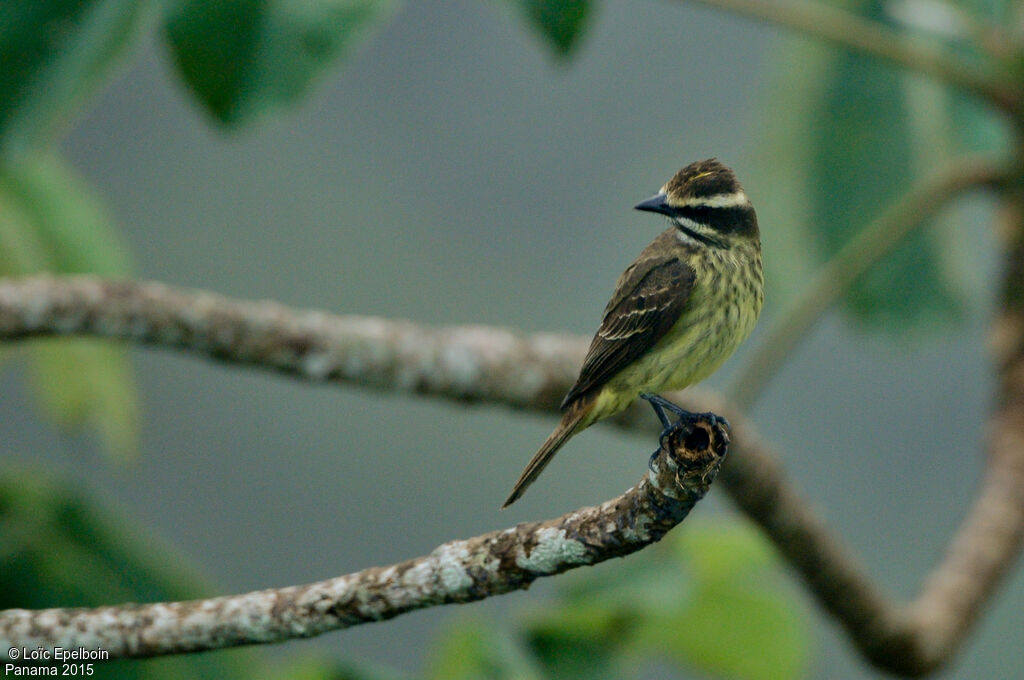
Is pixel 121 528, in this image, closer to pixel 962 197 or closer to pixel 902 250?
pixel 962 197

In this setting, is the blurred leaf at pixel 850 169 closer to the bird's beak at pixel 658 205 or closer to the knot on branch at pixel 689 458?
the bird's beak at pixel 658 205

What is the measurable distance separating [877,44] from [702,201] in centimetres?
272

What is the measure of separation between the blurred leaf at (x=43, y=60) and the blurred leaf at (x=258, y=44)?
0.65 ft

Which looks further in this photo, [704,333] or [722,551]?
[722,551]

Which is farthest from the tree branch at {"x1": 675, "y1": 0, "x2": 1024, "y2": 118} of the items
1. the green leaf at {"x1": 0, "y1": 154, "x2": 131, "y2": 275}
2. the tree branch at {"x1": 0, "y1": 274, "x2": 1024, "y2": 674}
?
the green leaf at {"x1": 0, "y1": 154, "x2": 131, "y2": 275}

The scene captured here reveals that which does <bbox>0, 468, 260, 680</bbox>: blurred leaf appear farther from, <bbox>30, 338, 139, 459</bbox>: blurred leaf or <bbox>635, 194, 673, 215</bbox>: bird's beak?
<bbox>635, 194, 673, 215</bbox>: bird's beak

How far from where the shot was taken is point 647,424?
10.7ft

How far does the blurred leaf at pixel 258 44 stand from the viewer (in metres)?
2.52

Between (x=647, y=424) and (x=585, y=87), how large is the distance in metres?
8.68

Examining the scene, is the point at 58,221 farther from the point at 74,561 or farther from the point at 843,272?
the point at 843,272

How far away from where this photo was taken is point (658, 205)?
5.53 feet

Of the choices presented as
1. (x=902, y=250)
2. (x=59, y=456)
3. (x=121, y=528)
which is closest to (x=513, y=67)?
(x=59, y=456)

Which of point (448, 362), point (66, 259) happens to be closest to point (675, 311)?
point (448, 362)

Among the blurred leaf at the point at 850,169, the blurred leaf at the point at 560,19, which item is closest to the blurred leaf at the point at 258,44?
the blurred leaf at the point at 560,19
